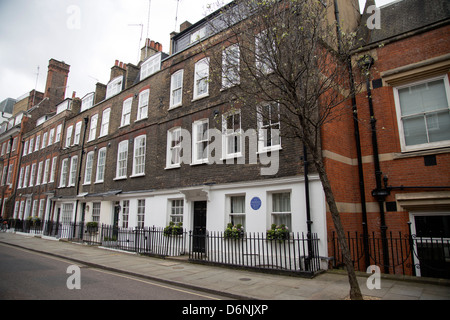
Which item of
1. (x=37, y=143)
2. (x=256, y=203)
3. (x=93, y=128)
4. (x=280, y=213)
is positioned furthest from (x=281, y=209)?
(x=37, y=143)

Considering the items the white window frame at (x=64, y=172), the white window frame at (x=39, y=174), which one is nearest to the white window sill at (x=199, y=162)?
the white window frame at (x=64, y=172)

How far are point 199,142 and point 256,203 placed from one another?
187 inches

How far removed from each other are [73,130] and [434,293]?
27.3 m

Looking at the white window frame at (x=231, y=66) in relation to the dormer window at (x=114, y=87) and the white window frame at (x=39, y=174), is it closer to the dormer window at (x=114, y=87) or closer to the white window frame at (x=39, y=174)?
the dormer window at (x=114, y=87)

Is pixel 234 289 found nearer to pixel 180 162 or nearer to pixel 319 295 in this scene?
pixel 319 295

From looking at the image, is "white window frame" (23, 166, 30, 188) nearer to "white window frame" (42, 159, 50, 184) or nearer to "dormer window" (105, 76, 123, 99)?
"white window frame" (42, 159, 50, 184)

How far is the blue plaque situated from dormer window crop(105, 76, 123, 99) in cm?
1579

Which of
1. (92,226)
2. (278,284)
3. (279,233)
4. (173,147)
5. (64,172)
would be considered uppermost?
(64,172)

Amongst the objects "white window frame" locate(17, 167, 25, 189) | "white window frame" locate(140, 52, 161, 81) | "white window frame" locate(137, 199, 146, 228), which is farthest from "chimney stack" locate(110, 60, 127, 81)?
"white window frame" locate(17, 167, 25, 189)

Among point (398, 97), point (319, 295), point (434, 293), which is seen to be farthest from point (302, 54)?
point (434, 293)

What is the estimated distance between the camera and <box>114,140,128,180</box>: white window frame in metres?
18.6

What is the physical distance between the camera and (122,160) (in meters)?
19.0

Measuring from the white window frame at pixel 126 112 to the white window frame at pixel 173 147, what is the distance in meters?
5.25

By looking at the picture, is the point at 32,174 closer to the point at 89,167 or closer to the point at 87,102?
the point at 87,102
